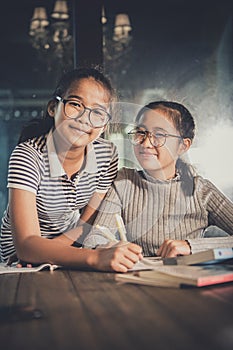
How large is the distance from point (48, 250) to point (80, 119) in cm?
48

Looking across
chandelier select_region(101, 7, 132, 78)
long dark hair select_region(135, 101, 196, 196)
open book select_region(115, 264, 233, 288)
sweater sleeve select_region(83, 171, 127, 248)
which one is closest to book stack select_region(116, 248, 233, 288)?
open book select_region(115, 264, 233, 288)

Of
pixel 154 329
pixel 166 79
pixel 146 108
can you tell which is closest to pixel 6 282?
pixel 154 329

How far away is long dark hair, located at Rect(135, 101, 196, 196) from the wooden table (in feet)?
2.51

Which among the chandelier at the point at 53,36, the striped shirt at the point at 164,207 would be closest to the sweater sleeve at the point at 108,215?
the striped shirt at the point at 164,207

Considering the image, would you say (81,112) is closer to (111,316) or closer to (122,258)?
(122,258)

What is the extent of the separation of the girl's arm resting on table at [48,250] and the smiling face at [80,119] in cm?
26

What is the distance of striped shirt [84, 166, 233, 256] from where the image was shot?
74.7 inches

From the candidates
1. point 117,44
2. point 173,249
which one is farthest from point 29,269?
point 117,44

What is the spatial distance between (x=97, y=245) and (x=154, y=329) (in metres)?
0.88

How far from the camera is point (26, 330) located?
2.67ft

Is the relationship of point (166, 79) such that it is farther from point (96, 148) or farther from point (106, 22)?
point (96, 148)

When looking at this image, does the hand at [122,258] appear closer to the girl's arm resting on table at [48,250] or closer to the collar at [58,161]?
the girl's arm resting on table at [48,250]

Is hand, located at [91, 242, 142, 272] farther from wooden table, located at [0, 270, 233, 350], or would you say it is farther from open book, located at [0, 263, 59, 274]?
open book, located at [0, 263, 59, 274]

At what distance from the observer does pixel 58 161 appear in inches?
69.6
